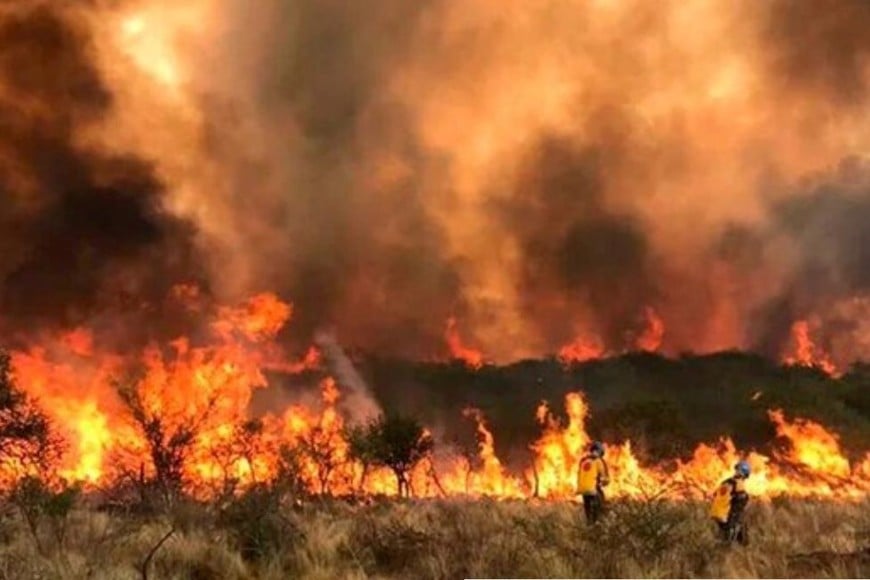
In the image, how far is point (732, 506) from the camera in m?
20.3

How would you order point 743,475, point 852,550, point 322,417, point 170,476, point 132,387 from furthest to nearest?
point 322,417 < point 132,387 < point 170,476 < point 743,475 < point 852,550

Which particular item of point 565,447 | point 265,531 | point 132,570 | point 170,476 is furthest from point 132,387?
point 565,447

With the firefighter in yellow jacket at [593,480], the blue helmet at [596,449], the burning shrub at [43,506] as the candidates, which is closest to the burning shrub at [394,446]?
the blue helmet at [596,449]

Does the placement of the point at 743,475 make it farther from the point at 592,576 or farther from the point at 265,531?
the point at 265,531

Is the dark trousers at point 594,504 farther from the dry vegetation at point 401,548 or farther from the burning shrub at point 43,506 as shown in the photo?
the burning shrub at point 43,506

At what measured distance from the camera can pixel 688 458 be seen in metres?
67.8

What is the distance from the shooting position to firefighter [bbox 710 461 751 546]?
20.3 meters

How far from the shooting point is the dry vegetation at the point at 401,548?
15914mm

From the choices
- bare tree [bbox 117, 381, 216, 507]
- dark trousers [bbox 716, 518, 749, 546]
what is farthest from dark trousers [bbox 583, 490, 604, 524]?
bare tree [bbox 117, 381, 216, 507]

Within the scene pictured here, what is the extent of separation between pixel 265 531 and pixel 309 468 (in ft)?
86.5

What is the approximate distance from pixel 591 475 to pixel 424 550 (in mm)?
8062

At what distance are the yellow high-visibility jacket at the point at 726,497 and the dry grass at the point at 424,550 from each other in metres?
0.47

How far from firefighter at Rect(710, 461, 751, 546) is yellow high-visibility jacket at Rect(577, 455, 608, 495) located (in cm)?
403

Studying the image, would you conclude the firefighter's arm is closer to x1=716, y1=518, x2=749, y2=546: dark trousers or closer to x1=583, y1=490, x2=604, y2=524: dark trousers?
x1=583, y1=490, x2=604, y2=524: dark trousers
